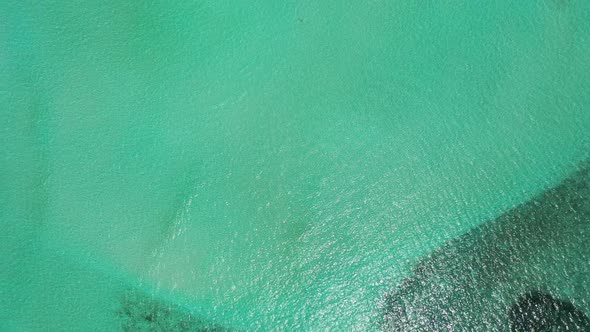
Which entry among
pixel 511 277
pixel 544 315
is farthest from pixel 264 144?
pixel 544 315

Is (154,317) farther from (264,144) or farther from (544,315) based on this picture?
(544,315)

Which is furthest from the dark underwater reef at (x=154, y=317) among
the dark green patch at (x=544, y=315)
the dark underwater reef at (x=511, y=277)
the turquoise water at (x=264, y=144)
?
the dark green patch at (x=544, y=315)

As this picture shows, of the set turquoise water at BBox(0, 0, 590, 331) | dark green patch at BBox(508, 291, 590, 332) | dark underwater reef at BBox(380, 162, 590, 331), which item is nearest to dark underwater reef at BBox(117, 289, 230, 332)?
turquoise water at BBox(0, 0, 590, 331)

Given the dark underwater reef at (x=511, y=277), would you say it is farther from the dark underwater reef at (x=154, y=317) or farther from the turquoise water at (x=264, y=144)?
the dark underwater reef at (x=154, y=317)

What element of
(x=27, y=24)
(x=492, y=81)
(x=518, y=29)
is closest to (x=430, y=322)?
(x=492, y=81)

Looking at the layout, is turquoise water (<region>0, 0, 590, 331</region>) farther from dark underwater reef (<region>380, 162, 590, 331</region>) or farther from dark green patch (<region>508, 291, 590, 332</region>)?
dark green patch (<region>508, 291, 590, 332</region>)

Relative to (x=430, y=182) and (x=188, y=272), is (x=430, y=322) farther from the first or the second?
(x=188, y=272)
